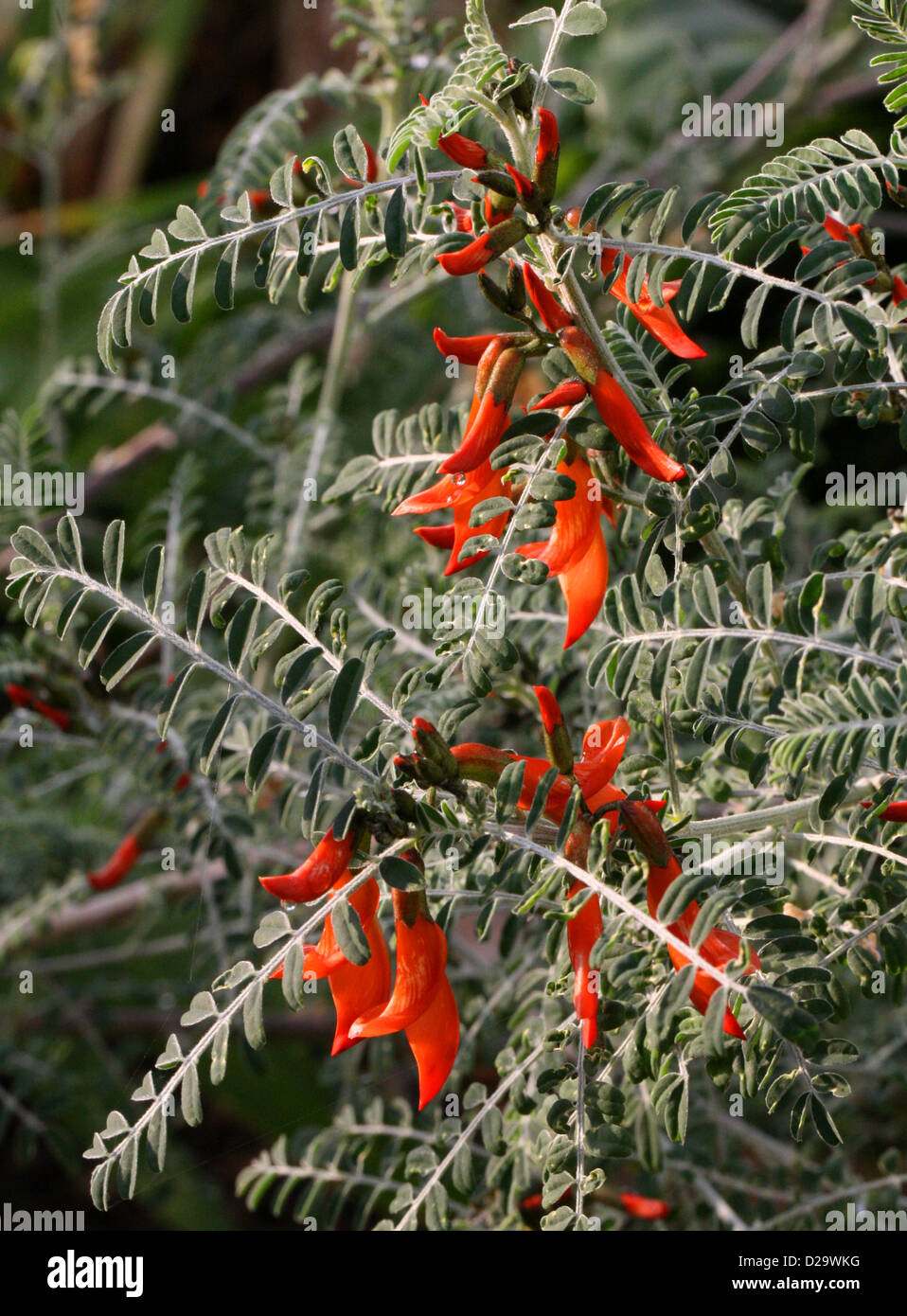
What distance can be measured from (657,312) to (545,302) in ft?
0.31

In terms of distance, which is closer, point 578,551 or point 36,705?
point 578,551

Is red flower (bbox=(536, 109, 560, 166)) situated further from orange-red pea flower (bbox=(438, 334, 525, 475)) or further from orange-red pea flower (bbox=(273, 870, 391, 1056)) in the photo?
orange-red pea flower (bbox=(273, 870, 391, 1056))

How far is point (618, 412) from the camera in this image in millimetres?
587

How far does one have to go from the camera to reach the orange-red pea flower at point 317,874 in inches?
21.4

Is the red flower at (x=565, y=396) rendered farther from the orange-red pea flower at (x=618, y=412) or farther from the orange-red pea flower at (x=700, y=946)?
the orange-red pea flower at (x=700, y=946)

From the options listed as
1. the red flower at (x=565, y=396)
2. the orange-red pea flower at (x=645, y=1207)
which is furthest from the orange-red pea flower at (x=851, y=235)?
the orange-red pea flower at (x=645, y=1207)

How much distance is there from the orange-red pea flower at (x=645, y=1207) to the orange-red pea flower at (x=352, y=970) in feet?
1.33

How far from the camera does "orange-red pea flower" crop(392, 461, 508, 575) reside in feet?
2.05

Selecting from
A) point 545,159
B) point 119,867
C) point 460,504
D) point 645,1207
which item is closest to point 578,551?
point 460,504

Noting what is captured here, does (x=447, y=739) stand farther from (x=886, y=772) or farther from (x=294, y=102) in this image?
(x=294, y=102)

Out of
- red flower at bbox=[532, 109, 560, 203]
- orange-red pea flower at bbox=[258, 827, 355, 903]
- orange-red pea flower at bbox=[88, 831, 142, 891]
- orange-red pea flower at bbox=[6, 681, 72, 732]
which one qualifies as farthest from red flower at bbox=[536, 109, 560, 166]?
orange-red pea flower at bbox=[88, 831, 142, 891]

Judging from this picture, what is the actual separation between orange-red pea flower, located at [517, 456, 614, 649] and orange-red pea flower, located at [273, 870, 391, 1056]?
177mm

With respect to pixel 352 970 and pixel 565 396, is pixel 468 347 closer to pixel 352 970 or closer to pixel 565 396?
pixel 565 396
